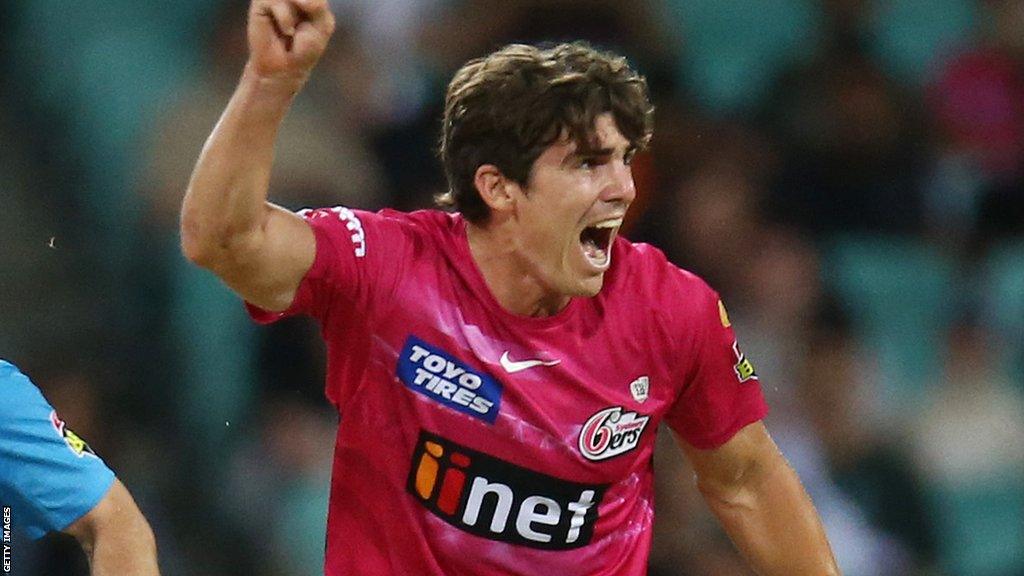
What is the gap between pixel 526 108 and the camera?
112 inches

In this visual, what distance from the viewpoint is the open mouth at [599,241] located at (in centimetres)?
285

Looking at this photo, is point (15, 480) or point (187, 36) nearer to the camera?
point (15, 480)

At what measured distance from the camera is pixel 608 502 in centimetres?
299

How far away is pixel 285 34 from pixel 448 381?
29.3 inches

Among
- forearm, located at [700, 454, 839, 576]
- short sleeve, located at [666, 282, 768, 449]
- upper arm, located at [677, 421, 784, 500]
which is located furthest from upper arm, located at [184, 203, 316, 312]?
forearm, located at [700, 454, 839, 576]

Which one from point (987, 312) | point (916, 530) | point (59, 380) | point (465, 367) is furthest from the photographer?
point (987, 312)

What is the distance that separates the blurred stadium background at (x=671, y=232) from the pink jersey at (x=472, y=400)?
5.40 feet

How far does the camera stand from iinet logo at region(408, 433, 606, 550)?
2812 mm

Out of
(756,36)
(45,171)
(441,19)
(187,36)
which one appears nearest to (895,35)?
(756,36)

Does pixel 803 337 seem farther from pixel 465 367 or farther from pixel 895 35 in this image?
pixel 465 367

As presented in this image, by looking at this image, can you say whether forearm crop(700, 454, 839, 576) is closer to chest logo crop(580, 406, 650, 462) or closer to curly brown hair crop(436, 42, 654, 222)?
chest logo crop(580, 406, 650, 462)

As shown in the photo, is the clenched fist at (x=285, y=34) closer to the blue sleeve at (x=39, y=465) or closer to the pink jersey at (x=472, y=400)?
the pink jersey at (x=472, y=400)

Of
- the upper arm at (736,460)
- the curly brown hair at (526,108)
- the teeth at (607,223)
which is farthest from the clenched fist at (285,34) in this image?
the upper arm at (736,460)

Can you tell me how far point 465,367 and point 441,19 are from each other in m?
A: 2.53
